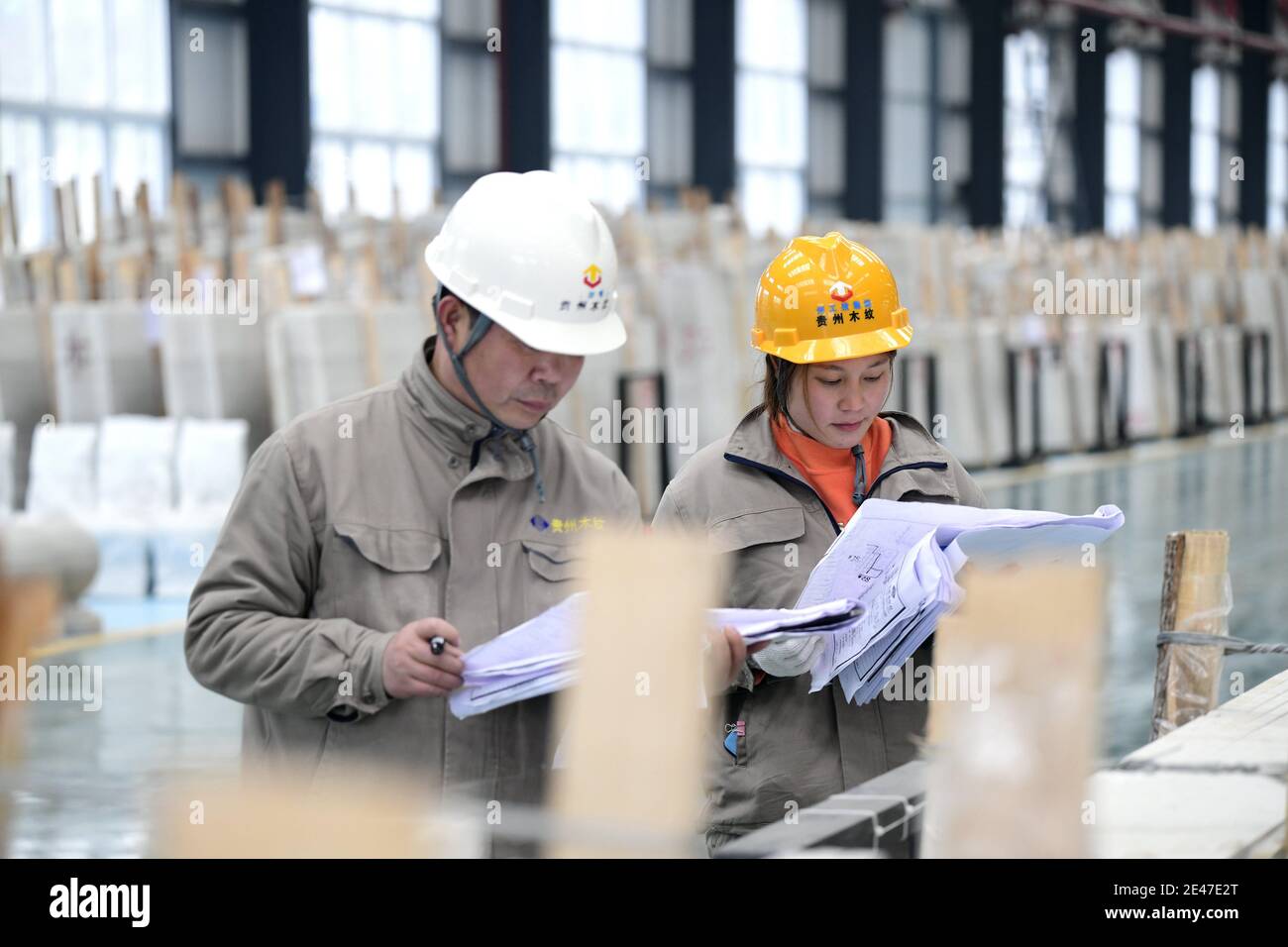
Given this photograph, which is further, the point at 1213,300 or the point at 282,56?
the point at 282,56

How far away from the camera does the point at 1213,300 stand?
18000 millimetres

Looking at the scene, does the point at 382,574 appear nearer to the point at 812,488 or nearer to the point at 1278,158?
the point at 812,488

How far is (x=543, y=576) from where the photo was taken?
245 centimetres

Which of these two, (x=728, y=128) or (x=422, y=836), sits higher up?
(x=728, y=128)

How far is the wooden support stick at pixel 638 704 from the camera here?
3.27 feet

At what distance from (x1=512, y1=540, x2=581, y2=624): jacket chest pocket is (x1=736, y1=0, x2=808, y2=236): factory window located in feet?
82.2

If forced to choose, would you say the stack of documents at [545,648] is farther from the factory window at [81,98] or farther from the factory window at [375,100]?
the factory window at [375,100]

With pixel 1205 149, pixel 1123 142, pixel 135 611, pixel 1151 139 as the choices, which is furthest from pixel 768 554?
pixel 1205 149

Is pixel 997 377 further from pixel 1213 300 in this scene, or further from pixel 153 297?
pixel 153 297

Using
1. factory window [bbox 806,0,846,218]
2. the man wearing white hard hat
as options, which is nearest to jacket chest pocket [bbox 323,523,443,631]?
the man wearing white hard hat

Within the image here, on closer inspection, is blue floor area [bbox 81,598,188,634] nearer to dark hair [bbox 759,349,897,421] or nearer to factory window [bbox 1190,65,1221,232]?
dark hair [bbox 759,349,897,421]
